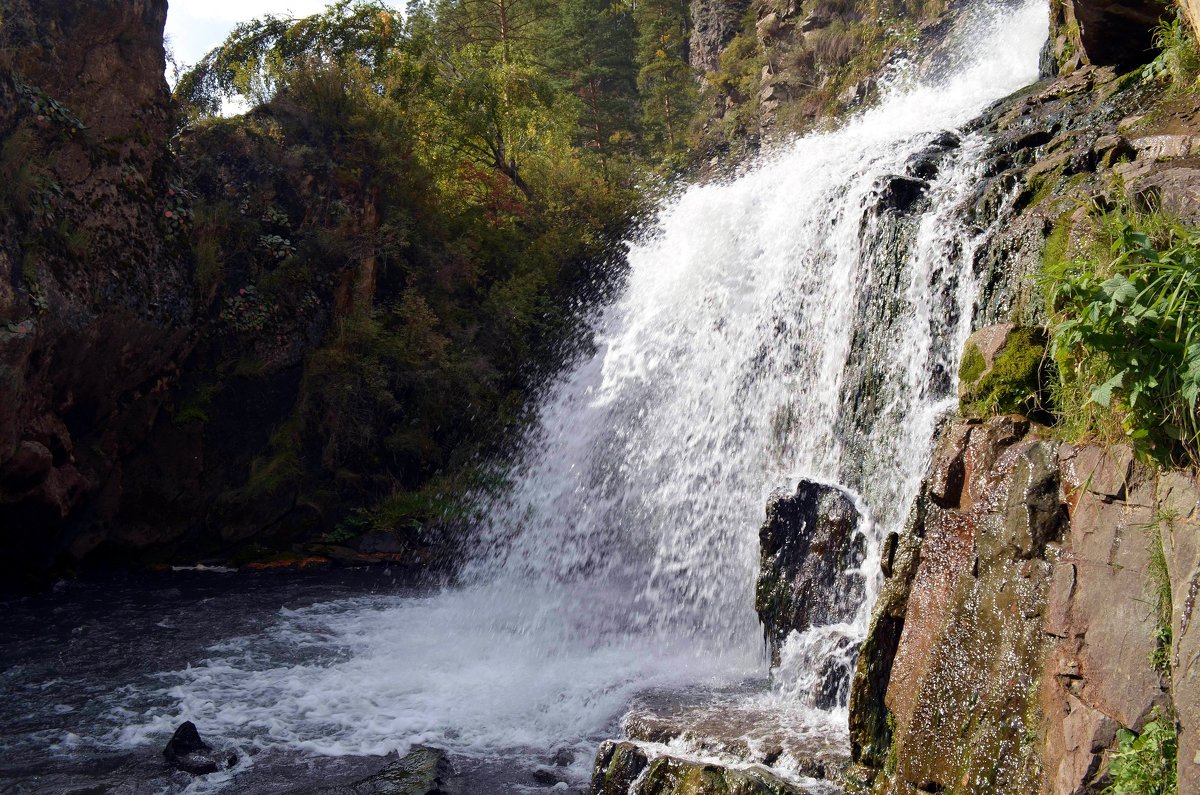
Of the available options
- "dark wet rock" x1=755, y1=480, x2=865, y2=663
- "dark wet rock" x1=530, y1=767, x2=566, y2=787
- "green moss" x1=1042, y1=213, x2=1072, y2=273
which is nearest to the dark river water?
"dark wet rock" x1=530, y1=767, x2=566, y2=787

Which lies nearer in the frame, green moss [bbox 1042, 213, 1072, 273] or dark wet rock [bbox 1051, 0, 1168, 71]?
green moss [bbox 1042, 213, 1072, 273]

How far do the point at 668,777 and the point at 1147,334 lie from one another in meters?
3.98

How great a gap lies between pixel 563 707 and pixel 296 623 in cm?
431

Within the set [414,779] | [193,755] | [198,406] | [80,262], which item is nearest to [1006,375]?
[414,779]

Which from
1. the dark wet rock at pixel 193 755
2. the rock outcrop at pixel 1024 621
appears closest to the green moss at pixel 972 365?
the rock outcrop at pixel 1024 621

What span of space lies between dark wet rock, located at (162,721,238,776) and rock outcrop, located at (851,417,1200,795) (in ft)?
16.7

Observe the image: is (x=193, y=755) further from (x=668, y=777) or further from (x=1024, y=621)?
(x=1024, y=621)

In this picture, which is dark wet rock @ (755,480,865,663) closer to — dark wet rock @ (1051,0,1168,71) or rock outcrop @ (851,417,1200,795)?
rock outcrop @ (851,417,1200,795)

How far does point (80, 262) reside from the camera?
12539 mm

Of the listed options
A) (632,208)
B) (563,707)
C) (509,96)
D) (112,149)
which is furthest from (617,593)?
(509,96)

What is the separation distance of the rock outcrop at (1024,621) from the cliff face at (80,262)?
33.8 ft

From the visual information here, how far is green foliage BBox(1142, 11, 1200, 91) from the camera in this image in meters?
9.00

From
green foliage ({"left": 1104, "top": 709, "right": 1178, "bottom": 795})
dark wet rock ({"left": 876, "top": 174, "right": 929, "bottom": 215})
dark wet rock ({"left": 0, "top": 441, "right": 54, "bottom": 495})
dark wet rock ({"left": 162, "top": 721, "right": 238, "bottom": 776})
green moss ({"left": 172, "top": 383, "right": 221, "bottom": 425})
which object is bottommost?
dark wet rock ({"left": 162, "top": 721, "right": 238, "bottom": 776})

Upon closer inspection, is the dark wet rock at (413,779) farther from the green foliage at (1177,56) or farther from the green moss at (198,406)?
the green foliage at (1177,56)
